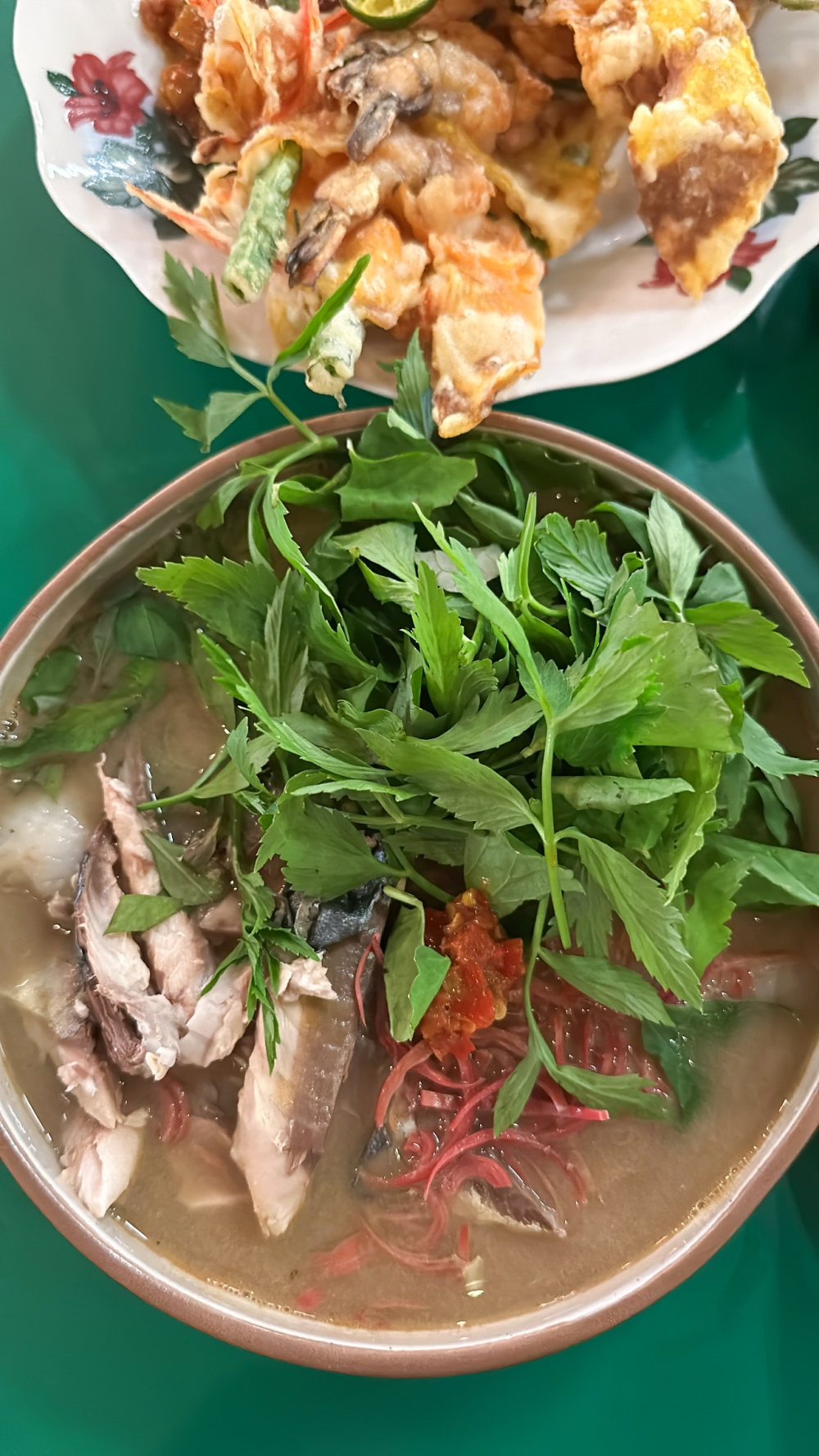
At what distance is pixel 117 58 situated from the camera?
1.00 meters

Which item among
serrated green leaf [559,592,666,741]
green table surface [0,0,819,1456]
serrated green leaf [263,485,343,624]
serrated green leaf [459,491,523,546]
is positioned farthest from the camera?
green table surface [0,0,819,1456]

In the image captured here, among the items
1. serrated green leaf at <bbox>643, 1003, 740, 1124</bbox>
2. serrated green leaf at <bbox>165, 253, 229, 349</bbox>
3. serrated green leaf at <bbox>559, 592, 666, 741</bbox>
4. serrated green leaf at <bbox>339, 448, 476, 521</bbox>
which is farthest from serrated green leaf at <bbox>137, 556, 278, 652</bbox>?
serrated green leaf at <bbox>643, 1003, 740, 1124</bbox>

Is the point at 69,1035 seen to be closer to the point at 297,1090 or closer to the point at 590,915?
the point at 297,1090

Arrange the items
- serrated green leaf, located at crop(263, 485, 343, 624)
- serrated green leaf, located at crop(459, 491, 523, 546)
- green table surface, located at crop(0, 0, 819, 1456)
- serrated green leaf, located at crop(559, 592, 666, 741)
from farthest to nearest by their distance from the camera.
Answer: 1. green table surface, located at crop(0, 0, 819, 1456)
2. serrated green leaf, located at crop(459, 491, 523, 546)
3. serrated green leaf, located at crop(263, 485, 343, 624)
4. serrated green leaf, located at crop(559, 592, 666, 741)

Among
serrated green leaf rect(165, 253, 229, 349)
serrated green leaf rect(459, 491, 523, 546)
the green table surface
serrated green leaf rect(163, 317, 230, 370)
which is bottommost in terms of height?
the green table surface

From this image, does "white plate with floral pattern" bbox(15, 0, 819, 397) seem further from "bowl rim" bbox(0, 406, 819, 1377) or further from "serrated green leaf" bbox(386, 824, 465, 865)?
"serrated green leaf" bbox(386, 824, 465, 865)

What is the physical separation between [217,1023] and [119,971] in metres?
0.12

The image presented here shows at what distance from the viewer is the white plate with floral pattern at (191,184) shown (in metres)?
0.95

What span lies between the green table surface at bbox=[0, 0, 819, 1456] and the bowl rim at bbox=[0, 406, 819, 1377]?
0.88 ft

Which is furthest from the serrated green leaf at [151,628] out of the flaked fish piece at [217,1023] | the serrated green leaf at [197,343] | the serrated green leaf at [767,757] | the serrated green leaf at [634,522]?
the serrated green leaf at [767,757]

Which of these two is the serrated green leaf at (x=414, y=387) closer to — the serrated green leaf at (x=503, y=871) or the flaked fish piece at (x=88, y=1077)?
the serrated green leaf at (x=503, y=871)

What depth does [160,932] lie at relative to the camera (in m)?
0.98

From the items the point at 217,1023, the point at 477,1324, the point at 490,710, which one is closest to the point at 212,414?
the point at 490,710

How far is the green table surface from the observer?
1109 millimetres
